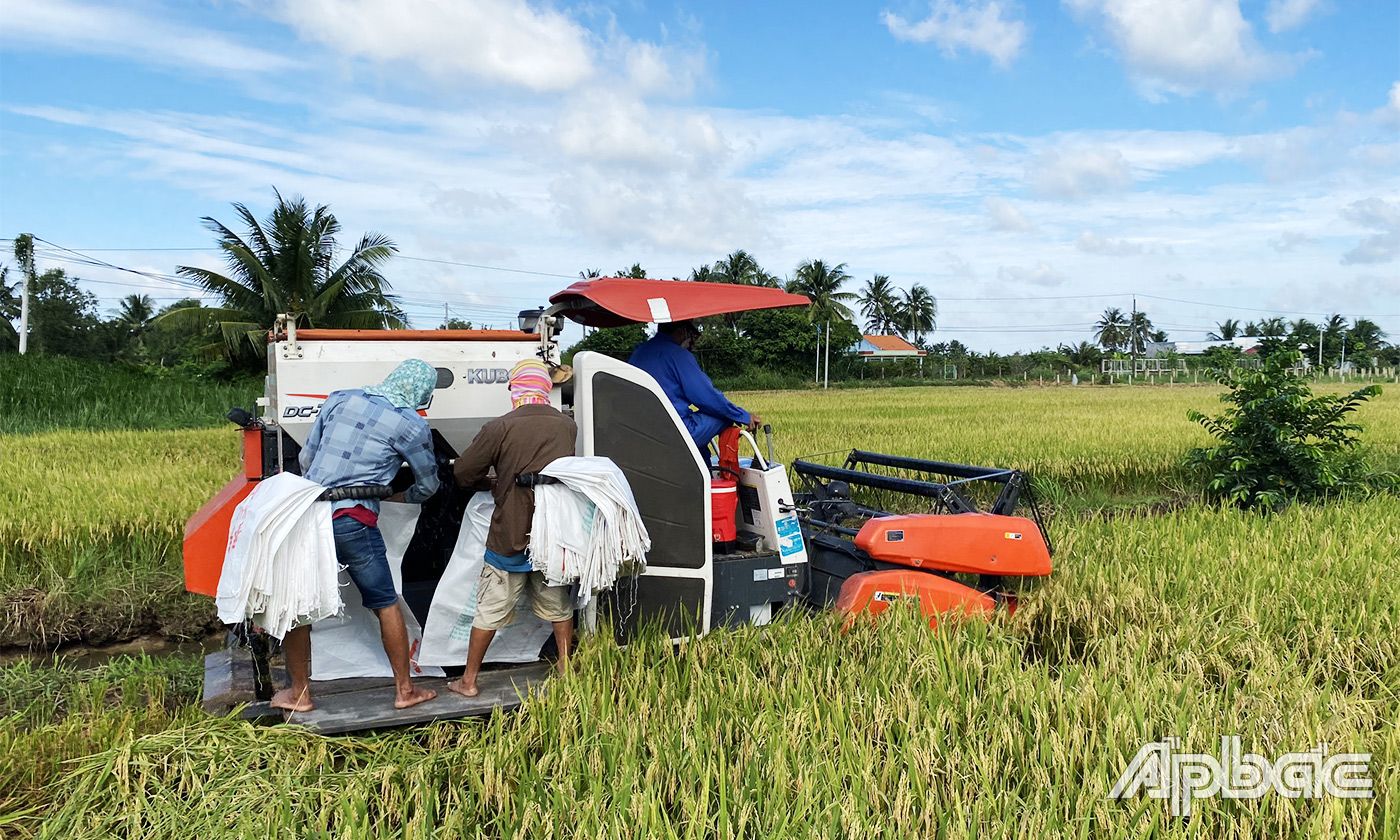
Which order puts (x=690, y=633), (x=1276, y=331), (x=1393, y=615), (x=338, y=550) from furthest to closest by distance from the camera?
1. (x=1276, y=331)
2. (x=1393, y=615)
3. (x=690, y=633)
4. (x=338, y=550)

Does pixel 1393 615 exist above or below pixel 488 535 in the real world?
below

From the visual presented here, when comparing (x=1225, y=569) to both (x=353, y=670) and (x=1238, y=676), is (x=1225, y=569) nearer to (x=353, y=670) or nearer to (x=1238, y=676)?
(x=1238, y=676)

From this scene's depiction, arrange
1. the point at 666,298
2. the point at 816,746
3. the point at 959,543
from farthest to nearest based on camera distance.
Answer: the point at 959,543
the point at 666,298
the point at 816,746

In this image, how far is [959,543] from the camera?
4988 millimetres

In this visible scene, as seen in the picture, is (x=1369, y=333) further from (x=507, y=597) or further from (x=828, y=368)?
(x=507, y=597)

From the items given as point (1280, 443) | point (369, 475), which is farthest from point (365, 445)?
point (1280, 443)

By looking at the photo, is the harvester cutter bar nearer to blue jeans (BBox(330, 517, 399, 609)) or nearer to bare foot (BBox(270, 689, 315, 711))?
blue jeans (BBox(330, 517, 399, 609))

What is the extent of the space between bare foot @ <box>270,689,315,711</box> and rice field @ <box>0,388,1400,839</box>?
177 millimetres

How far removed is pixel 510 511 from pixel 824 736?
64.4 inches

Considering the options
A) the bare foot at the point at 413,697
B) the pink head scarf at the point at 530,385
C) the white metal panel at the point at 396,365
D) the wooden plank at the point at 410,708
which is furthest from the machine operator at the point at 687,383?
the bare foot at the point at 413,697

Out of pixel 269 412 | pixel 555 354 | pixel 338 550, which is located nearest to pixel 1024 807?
pixel 338 550

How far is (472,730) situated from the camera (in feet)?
11.7

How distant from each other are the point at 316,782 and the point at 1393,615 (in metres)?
5.33

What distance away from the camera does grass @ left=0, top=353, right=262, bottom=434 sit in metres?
16.9
